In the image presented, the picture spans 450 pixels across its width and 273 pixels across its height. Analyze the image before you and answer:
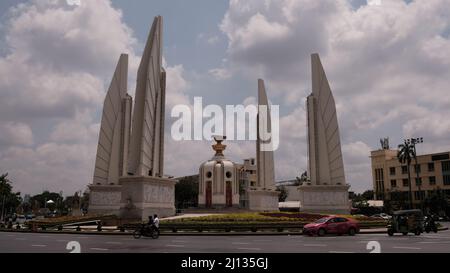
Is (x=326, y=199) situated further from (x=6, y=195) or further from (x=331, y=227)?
(x=6, y=195)

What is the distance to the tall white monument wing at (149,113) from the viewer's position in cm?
3603

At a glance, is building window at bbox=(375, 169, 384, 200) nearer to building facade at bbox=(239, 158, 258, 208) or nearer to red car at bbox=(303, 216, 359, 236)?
building facade at bbox=(239, 158, 258, 208)

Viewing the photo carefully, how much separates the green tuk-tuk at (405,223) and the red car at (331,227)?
195 centimetres

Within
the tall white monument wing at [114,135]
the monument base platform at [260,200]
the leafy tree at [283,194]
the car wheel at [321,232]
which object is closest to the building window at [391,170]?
the leafy tree at [283,194]

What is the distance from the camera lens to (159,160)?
39.8 metres

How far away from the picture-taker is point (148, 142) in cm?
3747

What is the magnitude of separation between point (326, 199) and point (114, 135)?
91.8ft

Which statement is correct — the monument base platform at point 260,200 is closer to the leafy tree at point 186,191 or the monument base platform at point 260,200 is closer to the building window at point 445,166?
the leafy tree at point 186,191

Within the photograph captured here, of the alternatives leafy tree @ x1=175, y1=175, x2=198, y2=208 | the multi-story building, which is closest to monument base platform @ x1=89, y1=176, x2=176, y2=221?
leafy tree @ x1=175, y1=175, x2=198, y2=208

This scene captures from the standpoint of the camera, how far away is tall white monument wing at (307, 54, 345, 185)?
4419 centimetres

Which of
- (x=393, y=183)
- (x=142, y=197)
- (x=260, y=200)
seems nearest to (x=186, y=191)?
(x=260, y=200)
